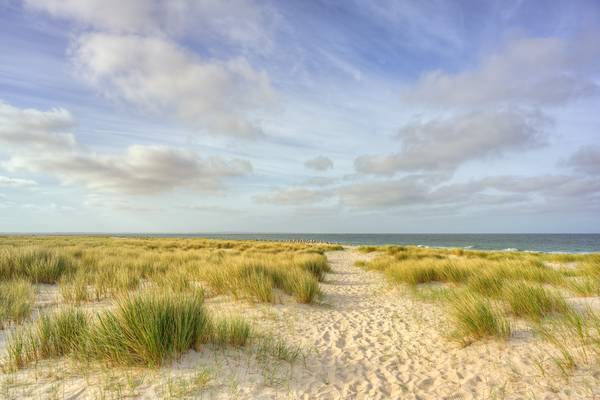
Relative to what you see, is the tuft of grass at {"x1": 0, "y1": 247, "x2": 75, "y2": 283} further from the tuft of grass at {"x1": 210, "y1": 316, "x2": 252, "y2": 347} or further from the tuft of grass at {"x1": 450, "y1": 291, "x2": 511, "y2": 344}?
the tuft of grass at {"x1": 450, "y1": 291, "x2": 511, "y2": 344}

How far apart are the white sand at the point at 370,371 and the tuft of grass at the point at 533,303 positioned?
102cm

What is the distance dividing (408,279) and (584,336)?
6506 mm

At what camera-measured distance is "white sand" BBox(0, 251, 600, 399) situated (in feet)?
10.9

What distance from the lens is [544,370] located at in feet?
12.3

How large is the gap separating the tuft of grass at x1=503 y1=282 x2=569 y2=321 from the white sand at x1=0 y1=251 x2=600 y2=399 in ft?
3.35

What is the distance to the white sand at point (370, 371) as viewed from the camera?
331 centimetres

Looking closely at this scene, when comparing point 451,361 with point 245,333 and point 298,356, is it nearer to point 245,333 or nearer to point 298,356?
point 298,356

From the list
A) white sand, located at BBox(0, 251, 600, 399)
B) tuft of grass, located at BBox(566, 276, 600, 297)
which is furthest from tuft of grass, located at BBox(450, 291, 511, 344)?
tuft of grass, located at BBox(566, 276, 600, 297)

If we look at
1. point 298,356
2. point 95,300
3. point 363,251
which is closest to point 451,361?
point 298,356

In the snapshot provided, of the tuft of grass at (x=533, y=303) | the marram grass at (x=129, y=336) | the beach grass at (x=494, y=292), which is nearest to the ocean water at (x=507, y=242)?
the beach grass at (x=494, y=292)

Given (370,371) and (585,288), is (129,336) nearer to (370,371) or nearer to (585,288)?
(370,371)

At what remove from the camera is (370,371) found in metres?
4.20

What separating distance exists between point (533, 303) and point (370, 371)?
12.0 ft

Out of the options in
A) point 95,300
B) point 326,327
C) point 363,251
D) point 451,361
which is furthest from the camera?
point 363,251
